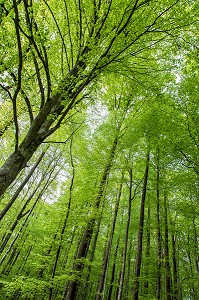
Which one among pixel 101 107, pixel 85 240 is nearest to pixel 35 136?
pixel 85 240

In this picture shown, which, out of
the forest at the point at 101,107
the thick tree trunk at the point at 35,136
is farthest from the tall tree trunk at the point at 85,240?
the thick tree trunk at the point at 35,136

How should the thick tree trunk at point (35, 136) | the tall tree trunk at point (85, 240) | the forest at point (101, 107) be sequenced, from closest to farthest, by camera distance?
the thick tree trunk at point (35, 136) → the forest at point (101, 107) → the tall tree trunk at point (85, 240)

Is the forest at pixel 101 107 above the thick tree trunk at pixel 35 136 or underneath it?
above

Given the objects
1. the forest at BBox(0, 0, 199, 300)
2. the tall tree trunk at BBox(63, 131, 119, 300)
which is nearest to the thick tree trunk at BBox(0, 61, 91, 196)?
the forest at BBox(0, 0, 199, 300)

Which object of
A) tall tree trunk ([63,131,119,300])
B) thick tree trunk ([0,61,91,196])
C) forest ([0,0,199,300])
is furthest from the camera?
tall tree trunk ([63,131,119,300])

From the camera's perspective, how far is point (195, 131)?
7.56m

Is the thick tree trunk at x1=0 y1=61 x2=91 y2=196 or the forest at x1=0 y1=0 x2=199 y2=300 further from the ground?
the forest at x1=0 y1=0 x2=199 y2=300

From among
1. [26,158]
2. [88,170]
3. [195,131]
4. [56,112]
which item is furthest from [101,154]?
[26,158]

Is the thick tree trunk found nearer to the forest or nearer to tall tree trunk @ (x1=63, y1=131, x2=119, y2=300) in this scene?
the forest

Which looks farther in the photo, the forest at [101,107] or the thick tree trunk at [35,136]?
the forest at [101,107]

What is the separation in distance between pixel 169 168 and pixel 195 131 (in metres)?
2.60

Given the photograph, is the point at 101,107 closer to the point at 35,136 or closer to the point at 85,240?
the point at 85,240

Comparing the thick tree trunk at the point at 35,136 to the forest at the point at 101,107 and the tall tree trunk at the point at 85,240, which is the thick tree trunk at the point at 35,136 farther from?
the tall tree trunk at the point at 85,240

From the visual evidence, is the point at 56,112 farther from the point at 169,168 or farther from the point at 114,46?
the point at 169,168
